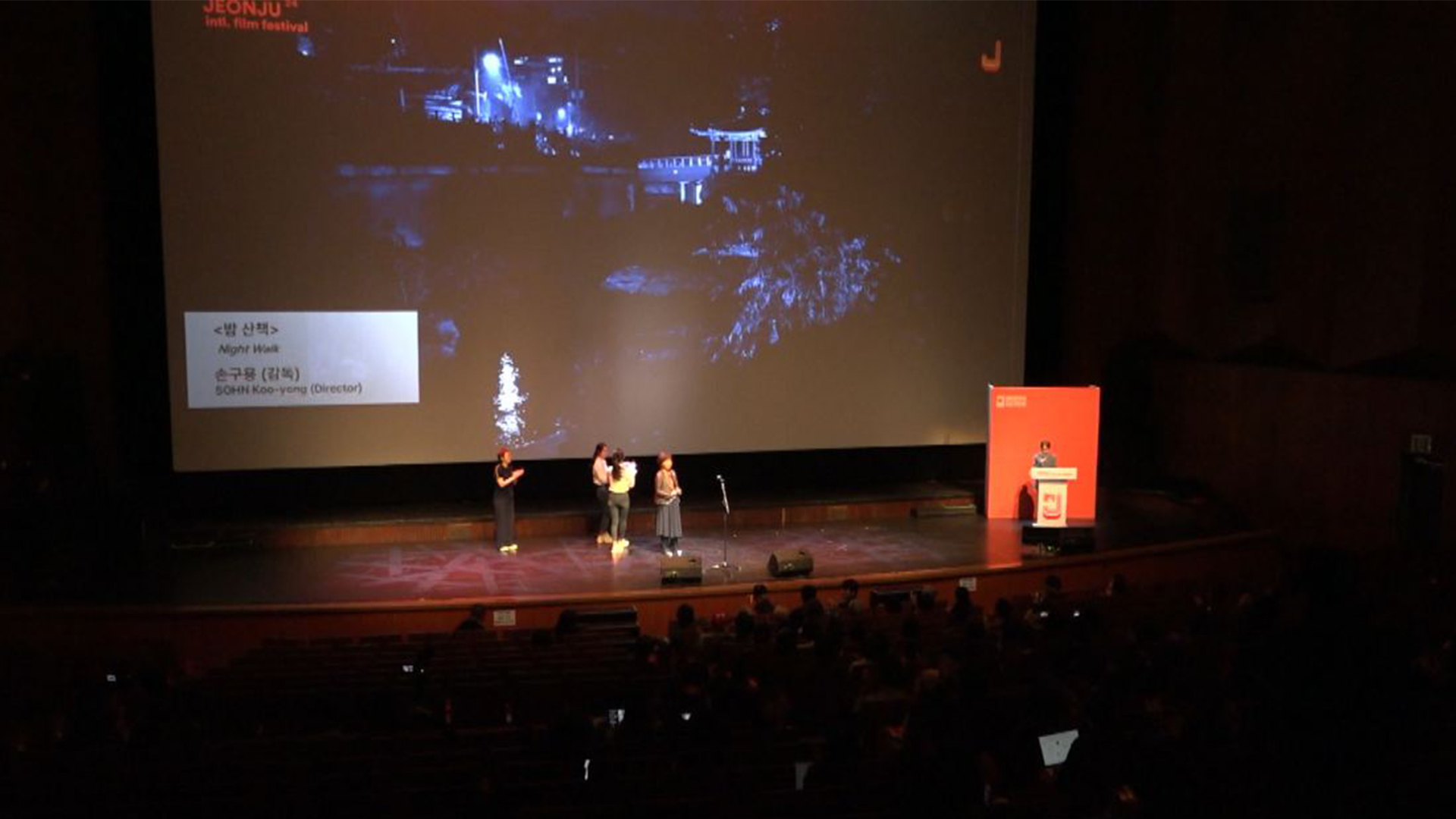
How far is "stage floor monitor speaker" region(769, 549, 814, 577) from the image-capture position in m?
11.2

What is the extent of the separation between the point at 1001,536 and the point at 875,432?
2.51 metres

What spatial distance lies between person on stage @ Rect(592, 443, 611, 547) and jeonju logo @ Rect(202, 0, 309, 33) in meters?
5.27

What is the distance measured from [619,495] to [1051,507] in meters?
4.73

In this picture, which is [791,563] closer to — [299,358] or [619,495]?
[619,495]

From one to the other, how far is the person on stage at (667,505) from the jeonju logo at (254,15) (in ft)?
19.0

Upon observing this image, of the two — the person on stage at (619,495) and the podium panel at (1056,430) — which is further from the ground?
the podium panel at (1056,430)

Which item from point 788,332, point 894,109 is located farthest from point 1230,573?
point 894,109

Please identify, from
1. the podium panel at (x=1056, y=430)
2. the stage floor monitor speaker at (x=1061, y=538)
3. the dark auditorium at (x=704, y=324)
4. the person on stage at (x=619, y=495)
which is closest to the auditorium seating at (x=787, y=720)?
the dark auditorium at (x=704, y=324)

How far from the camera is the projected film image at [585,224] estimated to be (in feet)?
41.0

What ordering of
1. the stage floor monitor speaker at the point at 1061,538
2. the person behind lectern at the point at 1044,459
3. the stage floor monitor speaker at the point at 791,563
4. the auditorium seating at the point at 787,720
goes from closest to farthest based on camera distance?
the auditorium seating at the point at 787,720
the stage floor monitor speaker at the point at 791,563
the stage floor monitor speaker at the point at 1061,538
the person behind lectern at the point at 1044,459

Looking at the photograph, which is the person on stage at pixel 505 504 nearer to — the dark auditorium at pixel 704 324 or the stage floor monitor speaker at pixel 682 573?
the dark auditorium at pixel 704 324

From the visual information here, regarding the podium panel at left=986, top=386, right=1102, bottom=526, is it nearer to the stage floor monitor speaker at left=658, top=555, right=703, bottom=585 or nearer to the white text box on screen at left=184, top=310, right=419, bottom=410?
the stage floor monitor speaker at left=658, top=555, right=703, bottom=585

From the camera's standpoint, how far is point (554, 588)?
10797 mm

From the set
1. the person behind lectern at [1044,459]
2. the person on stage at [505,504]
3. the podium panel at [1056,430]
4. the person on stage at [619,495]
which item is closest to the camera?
the person on stage at [505,504]
